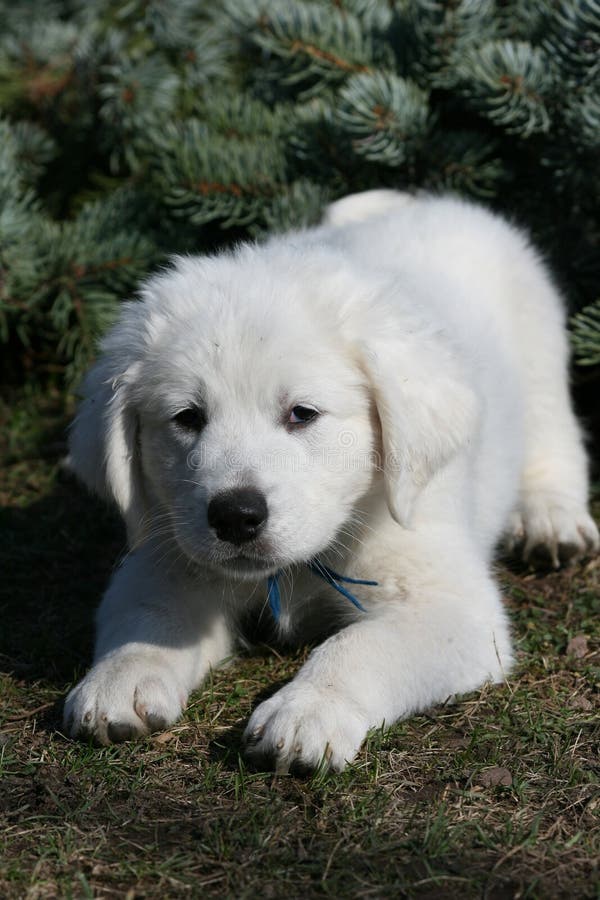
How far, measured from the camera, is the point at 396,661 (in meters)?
3.01

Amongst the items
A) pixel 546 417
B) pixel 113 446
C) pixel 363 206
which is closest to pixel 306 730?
pixel 113 446

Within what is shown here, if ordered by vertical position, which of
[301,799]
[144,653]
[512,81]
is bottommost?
[144,653]

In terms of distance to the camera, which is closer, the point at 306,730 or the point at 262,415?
the point at 306,730

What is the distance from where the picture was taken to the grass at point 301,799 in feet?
7.68

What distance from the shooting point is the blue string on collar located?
334cm

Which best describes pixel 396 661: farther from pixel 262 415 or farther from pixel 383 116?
pixel 383 116

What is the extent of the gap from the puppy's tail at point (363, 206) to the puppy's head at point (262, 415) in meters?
1.47

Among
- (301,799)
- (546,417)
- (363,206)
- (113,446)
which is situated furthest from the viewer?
(363,206)

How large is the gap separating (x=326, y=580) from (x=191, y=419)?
0.72m

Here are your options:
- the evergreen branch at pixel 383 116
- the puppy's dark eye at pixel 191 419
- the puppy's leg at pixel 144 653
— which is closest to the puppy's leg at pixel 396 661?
the puppy's leg at pixel 144 653

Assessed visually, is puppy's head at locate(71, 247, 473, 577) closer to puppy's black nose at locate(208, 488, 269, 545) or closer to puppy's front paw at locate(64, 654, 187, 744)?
puppy's black nose at locate(208, 488, 269, 545)

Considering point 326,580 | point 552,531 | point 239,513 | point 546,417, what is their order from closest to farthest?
point 239,513
point 326,580
point 552,531
point 546,417

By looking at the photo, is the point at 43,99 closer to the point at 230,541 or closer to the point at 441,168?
the point at 441,168

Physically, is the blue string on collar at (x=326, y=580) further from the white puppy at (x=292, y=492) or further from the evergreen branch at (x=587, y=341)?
the evergreen branch at (x=587, y=341)
